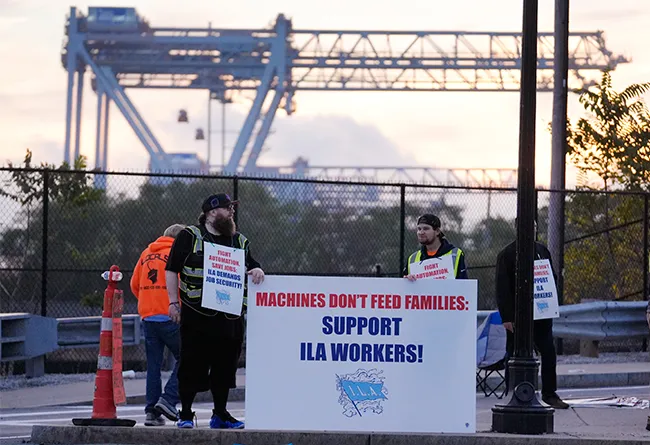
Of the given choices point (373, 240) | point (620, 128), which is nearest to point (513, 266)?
point (620, 128)

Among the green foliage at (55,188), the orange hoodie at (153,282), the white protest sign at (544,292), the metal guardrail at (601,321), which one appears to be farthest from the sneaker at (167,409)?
the green foliage at (55,188)

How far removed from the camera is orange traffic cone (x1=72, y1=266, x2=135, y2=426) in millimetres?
10633

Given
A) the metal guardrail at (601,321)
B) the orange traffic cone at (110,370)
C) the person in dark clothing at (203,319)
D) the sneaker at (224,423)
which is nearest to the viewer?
the person in dark clothing at (203,319)

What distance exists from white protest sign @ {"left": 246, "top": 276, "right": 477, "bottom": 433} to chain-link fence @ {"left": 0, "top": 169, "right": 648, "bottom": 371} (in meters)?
6.81

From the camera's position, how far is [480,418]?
13.0 meters

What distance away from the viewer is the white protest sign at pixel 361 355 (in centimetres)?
1039

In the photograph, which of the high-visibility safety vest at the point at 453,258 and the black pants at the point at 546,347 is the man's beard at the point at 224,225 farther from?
the black pants at the point at 546,347

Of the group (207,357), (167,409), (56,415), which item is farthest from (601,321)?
(207,357)

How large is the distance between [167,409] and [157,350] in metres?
0.65

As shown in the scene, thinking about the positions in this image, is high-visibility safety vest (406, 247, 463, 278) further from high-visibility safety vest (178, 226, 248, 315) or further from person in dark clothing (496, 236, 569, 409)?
high-visibility safety vest (178, 226, 248, 315)

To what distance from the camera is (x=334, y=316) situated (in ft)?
34.3

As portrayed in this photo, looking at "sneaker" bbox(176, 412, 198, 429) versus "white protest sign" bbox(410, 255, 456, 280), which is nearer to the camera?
"sneaker" bbox(176, 412, 198, 429)

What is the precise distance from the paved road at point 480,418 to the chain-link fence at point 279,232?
367 cm

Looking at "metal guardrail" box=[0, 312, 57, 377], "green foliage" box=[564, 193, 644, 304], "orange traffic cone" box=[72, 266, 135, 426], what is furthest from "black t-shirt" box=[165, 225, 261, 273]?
"green foliage" box=[564, 193, 644, 304]
